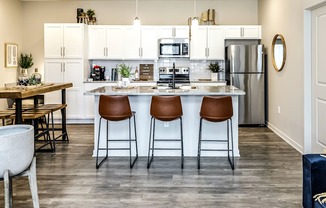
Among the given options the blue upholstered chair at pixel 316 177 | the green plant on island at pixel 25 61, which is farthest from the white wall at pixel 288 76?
the green plant on island at pixel 25 61

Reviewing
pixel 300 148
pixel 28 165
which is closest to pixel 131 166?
pixel 28 165

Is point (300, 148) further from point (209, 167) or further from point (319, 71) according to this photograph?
point (209, 167)

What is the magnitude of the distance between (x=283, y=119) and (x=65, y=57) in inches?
186

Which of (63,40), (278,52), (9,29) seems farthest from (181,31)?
(9,29)

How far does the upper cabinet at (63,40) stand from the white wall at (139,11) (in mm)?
691

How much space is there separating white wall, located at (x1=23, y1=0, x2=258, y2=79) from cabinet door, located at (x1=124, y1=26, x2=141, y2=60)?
1.62 feet

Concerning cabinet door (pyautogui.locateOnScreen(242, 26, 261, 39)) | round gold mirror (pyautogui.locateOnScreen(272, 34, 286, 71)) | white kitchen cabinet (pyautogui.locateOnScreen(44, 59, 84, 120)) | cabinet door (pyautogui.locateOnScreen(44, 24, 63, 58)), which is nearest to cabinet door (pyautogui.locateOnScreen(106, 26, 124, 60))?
white kitchen cabinet (pyautogui.locateOnScreen(44, 59, 84, 120))

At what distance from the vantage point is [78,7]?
7.72m

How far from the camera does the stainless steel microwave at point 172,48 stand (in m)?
7.24

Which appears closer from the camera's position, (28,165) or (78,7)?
(28,165)

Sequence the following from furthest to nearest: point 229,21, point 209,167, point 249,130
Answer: point 229,21 → point 249,130 → point 209,167

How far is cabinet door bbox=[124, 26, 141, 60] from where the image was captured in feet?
24.1

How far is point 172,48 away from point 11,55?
12.0 ft

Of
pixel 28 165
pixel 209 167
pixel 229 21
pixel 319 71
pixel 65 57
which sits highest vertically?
pixel 229 21
